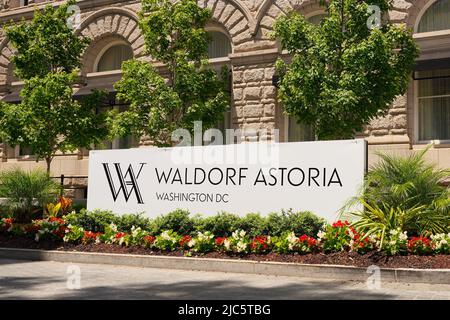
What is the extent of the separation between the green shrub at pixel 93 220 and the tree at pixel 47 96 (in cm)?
704

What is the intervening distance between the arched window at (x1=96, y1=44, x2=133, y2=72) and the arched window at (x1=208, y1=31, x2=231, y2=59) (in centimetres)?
440

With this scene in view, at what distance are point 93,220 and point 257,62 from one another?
424 inches

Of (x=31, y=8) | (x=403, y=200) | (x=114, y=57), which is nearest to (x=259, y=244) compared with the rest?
(x=403, y=200)

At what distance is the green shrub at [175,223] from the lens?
14.1m

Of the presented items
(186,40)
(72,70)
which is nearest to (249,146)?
(186,40)

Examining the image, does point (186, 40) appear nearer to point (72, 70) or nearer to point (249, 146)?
point (72, 70)

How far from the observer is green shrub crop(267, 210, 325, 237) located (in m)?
12.7

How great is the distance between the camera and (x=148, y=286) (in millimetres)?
10438

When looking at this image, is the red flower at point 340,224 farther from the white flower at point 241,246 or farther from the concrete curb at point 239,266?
the white flower at point 241,246

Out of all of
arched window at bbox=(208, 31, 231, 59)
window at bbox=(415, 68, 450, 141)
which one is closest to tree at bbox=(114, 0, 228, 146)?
arched window at bbox=(208, 31, 231, 59)

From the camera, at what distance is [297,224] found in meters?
12.8

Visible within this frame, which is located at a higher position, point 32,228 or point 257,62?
point 257,62

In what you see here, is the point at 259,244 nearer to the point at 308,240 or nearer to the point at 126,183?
the point at 308,240

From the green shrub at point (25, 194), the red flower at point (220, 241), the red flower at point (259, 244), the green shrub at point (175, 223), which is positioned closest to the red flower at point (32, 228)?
Answer: the green shrub at point (25, 194)
